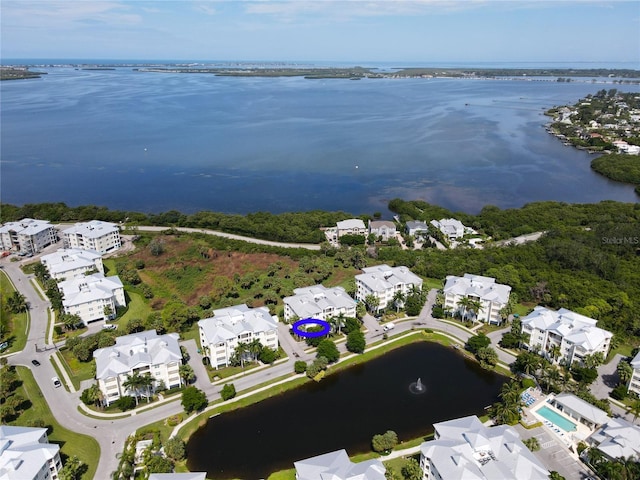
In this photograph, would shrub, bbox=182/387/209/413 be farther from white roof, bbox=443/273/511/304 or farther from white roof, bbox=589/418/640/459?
white roof, bbox=589/418/640/459

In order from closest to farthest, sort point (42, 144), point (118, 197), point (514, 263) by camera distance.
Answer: point (514, 263), point (118, 197), point (42, 144)

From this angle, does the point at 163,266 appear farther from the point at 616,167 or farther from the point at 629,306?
the point at 616,167

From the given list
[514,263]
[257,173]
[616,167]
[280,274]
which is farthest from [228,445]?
[616,167]

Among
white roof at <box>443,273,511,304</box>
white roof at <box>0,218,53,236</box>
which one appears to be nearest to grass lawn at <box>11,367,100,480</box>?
white roof at <box>0,218,53,236</box>

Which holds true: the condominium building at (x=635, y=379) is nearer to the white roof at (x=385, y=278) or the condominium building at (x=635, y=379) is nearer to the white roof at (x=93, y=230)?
the white roof at (x=385, y=278)

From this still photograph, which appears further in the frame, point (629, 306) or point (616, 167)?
point (616, 167)

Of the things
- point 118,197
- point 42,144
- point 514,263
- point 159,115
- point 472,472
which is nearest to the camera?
point 472,472

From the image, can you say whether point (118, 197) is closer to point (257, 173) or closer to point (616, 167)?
point (257, 173)

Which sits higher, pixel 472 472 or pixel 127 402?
pixel 472 472
